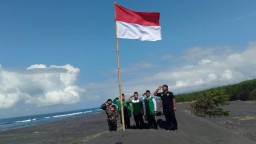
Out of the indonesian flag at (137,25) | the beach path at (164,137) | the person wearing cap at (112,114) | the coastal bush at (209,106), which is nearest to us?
the beach path at (164,137)

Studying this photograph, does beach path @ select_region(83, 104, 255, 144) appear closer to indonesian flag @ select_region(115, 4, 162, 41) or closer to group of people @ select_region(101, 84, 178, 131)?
group of people @ select_region(101, 84, 178, 131)

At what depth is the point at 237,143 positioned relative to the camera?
16312 millimetres

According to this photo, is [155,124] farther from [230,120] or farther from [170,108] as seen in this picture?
[230,120]

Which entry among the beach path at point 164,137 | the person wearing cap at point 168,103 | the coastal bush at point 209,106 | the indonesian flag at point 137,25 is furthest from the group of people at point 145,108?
the coastal bush at point 209,106

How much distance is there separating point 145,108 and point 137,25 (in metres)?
4.09

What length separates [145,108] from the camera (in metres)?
17.7

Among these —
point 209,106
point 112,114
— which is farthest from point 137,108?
point 209,106

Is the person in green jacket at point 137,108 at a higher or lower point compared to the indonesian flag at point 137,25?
lower

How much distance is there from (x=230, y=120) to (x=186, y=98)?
30.7m

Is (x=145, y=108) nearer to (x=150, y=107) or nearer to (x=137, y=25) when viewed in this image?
(x=150, y=107)

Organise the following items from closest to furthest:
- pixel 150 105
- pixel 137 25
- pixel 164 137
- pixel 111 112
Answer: pixel 164 137
pixel 137 25
pixel 150 105
pixel 111 112

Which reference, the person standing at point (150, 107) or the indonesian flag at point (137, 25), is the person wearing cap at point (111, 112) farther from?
the indonesian flag at point (137, 25)

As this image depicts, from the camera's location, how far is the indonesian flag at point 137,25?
16156 mm

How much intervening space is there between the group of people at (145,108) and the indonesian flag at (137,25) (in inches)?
99.3
